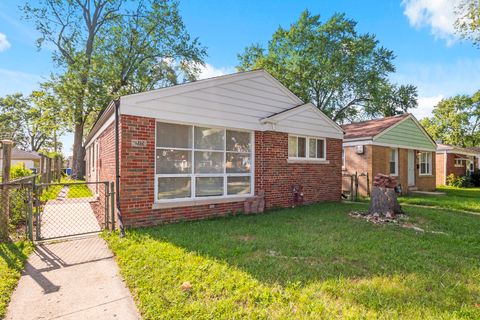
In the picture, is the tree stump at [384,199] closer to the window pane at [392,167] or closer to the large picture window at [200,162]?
the large picture window at [200,162]

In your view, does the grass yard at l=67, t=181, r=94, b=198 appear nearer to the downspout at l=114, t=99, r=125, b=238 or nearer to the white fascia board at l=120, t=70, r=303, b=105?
the downspout at l=114, t=99, r=125, b=238

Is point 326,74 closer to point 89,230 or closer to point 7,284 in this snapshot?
point 89,230

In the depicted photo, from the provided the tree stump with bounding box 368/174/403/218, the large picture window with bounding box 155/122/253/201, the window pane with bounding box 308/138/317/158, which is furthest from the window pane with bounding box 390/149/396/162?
the large picture window with bounding box 155/122/253/201

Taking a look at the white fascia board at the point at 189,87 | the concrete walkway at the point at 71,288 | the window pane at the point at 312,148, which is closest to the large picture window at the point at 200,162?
the white fascia board at the point at 189,87

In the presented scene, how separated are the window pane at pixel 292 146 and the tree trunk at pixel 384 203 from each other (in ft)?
9.22

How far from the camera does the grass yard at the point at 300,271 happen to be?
2.72m

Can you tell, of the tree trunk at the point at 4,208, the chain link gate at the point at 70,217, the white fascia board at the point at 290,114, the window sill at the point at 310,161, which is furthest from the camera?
the window sill at the point at 310,161

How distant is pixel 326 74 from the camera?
73.9 ft

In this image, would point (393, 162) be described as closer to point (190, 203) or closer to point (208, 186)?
Result: point (208, 186)

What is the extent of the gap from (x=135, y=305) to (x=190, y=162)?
4.07 m

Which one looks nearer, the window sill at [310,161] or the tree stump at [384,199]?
the tree stump at [384,199]

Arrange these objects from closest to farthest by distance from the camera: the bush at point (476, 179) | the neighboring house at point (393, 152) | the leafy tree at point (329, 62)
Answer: the neighboring house at point (393, 152) < the bush at point (476, 179) < the leafy tree at point (329, 62)

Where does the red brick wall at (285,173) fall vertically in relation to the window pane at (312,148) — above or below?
below

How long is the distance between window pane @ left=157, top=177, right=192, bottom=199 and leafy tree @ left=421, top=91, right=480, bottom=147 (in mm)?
46546
